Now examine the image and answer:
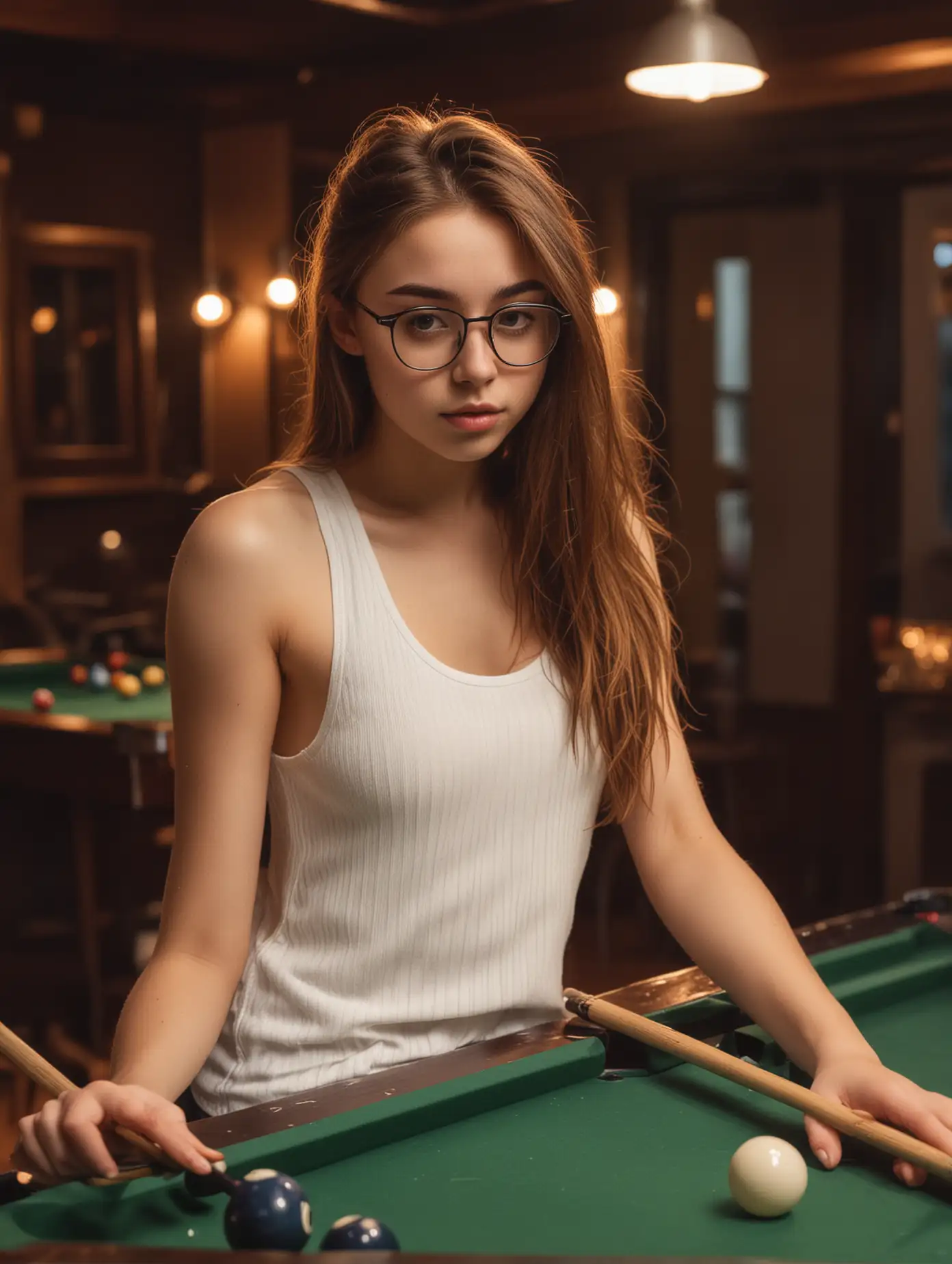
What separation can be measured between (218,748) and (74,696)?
3.46 metres

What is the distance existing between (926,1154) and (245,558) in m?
0.83

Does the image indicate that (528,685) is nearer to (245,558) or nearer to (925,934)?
(245,558)

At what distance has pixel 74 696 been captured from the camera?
488 cm

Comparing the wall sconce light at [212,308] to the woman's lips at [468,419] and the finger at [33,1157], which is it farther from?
the finger at [33,1157]

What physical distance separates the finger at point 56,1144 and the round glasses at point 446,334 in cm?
77

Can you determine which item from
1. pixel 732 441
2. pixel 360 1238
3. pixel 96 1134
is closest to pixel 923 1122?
pixel 360 1238

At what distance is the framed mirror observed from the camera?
309 inches

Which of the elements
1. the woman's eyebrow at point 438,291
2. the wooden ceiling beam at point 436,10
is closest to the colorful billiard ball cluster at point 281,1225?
the woman's eyebrow at point 438,291

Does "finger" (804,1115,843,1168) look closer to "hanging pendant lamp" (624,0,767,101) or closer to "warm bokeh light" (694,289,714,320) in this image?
"hanging pendant lamp" (624,0,767,101)

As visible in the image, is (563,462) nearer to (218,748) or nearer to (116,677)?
(218,748)

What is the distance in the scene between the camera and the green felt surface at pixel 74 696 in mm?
4445

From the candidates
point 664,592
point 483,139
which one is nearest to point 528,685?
point 664,592

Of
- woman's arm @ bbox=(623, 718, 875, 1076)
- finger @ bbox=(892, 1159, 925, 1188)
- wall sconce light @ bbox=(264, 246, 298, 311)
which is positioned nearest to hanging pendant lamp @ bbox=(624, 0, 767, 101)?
woman's arm @ bbox=(623, 718, 875, 1076)

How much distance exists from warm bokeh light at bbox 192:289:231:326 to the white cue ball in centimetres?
745
